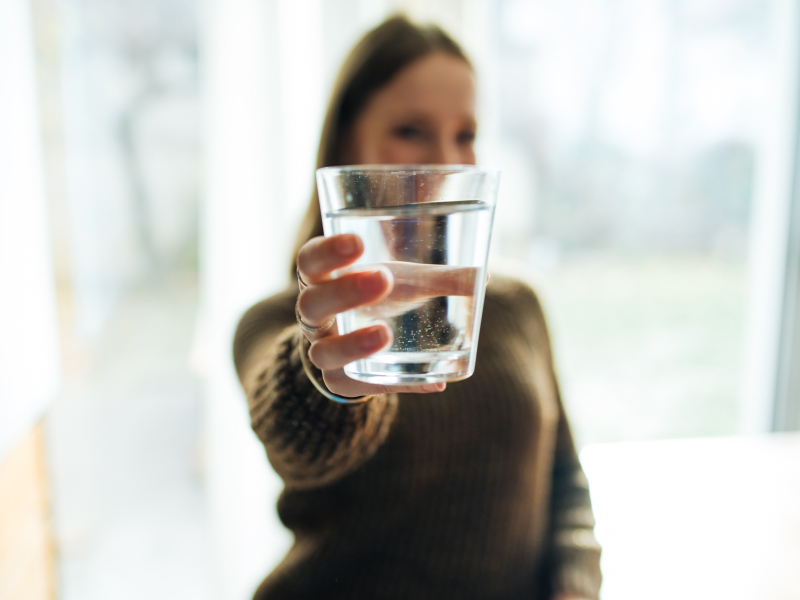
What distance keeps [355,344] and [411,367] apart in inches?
1.5

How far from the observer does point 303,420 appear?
1.58ft

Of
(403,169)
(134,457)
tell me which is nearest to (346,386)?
(403,169)

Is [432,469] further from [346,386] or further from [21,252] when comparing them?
[21,252]

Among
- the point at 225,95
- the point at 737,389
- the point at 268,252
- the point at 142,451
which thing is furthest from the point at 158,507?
the point at 737,389

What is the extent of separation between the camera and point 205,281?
1300mm

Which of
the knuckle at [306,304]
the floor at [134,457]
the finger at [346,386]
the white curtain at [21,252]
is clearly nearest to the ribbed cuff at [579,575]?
the finger at [346,386]

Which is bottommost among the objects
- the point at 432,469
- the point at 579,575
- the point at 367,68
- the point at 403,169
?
the point at 579,575

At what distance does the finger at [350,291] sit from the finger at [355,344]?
0.05ft

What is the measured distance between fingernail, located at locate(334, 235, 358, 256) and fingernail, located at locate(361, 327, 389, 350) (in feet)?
0.14

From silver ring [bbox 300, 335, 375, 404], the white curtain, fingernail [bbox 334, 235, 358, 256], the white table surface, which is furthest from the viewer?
the white curtain

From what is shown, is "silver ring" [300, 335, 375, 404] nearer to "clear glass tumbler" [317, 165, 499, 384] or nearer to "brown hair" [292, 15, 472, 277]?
"clear glass tumbler" [317, 165, 499, 384]

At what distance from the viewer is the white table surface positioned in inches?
24.1

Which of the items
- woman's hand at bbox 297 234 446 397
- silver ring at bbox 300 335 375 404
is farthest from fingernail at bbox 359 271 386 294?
silver ring at bbox 300 335 375 404

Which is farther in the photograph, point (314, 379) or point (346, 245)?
point (314, 379)
